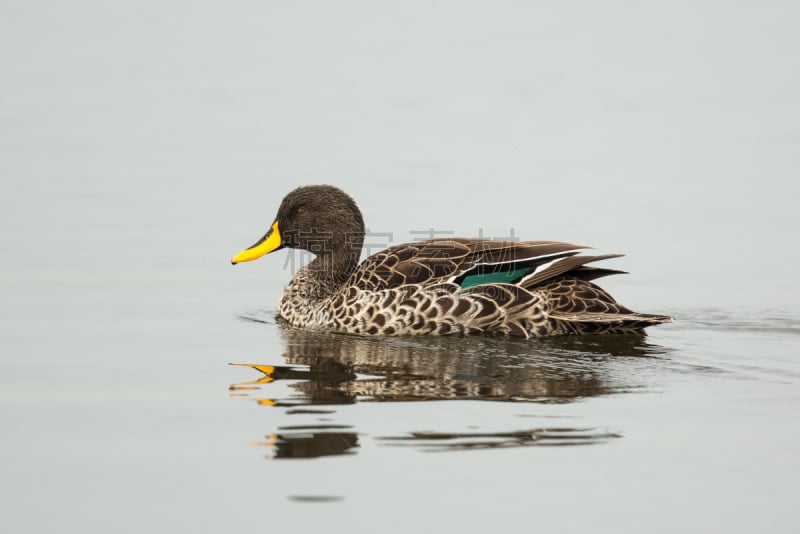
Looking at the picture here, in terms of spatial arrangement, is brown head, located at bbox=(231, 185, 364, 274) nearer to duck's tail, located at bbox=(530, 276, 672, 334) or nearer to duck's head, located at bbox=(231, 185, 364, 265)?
duck's head, located at bbox=(231, 185, 364, 265)

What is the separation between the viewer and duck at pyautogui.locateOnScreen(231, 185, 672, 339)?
11023mm

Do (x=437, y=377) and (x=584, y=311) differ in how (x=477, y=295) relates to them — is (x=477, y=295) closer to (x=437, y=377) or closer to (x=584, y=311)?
(x=584, y=311)

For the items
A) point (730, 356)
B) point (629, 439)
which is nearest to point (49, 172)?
point (730, 356)

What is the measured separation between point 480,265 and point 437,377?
6.32 feet

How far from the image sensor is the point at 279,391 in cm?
899

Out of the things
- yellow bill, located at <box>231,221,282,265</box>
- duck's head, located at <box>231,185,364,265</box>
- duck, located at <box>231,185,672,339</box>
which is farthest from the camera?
duck's head, located at <box>231,185,364,265</box>

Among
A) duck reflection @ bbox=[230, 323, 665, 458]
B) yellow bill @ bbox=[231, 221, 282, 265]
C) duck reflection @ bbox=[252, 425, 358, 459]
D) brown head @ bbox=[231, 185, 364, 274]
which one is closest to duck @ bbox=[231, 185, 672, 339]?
duck reflection @ bbox=[230, 323, 665, 458]

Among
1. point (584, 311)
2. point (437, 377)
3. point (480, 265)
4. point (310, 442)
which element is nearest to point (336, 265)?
point (480, 265)

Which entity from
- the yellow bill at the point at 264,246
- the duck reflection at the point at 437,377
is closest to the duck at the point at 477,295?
the duck reflection at the point at 437,377

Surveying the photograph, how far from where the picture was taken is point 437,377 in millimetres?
9430

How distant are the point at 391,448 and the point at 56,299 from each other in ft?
18.2

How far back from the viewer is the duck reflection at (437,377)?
7781 millimetres

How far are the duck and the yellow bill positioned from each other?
853 mm

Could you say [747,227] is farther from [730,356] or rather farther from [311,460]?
[311,460]
